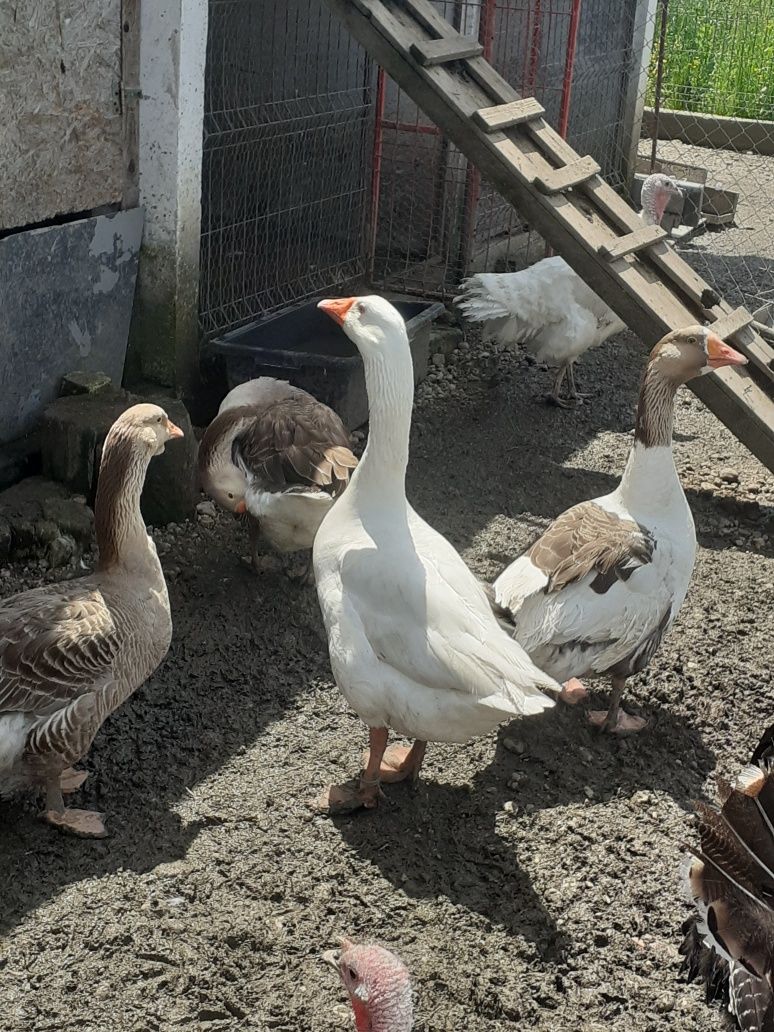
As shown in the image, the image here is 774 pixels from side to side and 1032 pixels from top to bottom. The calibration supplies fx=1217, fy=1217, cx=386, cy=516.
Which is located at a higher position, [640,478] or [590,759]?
[640,478]

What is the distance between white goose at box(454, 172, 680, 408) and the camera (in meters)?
7.36

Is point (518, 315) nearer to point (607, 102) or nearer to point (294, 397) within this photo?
point (294, 397)

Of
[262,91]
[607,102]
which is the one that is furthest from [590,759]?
[607,102]

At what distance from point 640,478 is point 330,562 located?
1.29 meters

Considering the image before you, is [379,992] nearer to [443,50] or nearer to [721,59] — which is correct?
[443,50]

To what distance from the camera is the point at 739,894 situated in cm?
249

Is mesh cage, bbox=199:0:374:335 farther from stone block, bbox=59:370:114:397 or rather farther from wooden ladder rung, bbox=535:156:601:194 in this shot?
wooden ladder rung, bbox=535:156:601:194

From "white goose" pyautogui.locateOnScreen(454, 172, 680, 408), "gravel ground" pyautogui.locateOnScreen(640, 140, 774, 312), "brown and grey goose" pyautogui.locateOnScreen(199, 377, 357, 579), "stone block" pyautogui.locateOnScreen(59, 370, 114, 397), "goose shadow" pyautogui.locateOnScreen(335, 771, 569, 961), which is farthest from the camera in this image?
"gravel ground" pyautogui.locateOnScreen(640, 140, 774, 312)

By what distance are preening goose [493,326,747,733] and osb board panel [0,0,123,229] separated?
2.82 metres

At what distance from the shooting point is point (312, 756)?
413cm

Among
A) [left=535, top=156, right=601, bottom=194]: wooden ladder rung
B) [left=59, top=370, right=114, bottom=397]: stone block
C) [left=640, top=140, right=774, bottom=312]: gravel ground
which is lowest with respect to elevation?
[left=640, top=140, right=774, bottom=312]: gravel ground

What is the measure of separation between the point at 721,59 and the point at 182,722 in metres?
13.0

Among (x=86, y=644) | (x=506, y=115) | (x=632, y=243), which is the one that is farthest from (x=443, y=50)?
(x=86, y=644)

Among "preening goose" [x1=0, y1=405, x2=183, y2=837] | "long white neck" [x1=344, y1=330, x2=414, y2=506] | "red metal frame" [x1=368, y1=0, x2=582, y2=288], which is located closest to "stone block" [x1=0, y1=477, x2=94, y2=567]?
"preening goose" [x1=0, y1=405, x2=183, y2=837]
